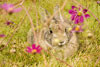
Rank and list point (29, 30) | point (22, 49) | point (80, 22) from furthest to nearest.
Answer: point (29, 30)
point (22, 49)
point (80, 22)

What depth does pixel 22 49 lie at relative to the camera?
217 centimetres

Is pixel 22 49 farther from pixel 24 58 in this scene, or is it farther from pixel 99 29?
pixel 99 29

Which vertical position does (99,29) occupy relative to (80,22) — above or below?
below

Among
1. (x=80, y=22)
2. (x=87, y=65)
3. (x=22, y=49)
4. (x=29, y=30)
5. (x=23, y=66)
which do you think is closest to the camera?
(x=80, y=22)

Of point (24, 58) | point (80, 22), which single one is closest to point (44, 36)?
point (24, 58)

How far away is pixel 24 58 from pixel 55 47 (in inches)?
15.0

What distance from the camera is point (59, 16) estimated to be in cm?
239

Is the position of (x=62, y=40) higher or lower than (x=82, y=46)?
higher

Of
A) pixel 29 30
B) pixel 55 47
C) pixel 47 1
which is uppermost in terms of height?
pixel 47 1

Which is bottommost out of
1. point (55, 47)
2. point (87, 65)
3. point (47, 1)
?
point (87, 65)

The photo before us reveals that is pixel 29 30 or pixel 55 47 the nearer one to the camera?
pixel 55 47

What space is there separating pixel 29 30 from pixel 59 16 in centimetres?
48

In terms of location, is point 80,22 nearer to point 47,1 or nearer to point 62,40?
point 47,1

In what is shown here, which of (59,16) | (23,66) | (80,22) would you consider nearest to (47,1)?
(59,16)
